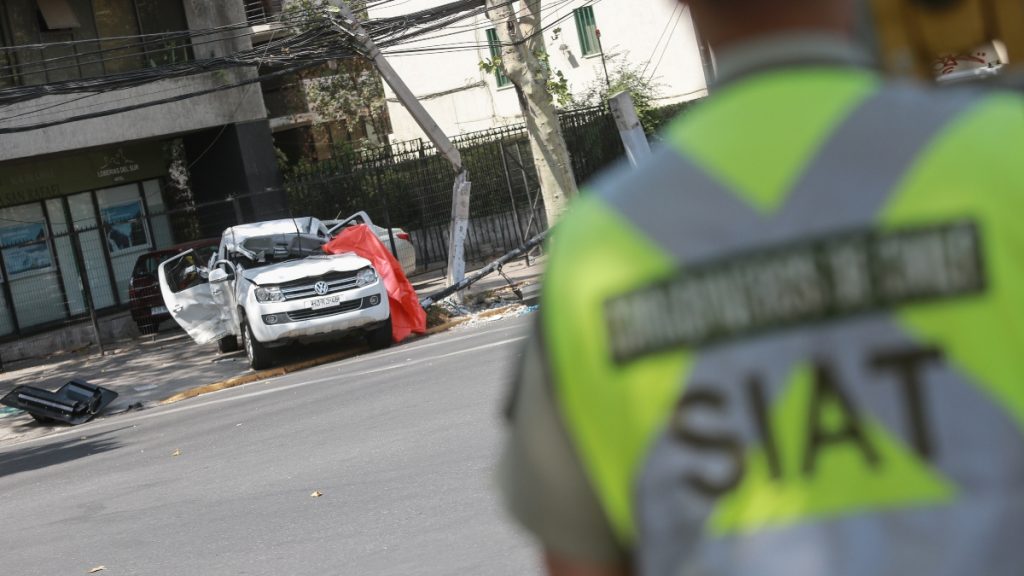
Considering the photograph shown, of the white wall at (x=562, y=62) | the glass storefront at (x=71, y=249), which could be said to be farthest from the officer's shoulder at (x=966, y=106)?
the white wall at (x=562, y=62)

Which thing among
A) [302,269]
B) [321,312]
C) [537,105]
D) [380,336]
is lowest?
[380,336]

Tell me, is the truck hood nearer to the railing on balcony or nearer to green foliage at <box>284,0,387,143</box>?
green foliage at <box>284,0,387,143</box>

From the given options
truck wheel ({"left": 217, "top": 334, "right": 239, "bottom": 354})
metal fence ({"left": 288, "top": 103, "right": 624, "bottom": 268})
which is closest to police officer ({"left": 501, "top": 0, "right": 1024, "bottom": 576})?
truck wheel ({"left": 217, "top": 334, "right": 239, "bottom": 354})

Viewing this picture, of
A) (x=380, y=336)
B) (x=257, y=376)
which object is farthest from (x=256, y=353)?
(x=380, y=336)

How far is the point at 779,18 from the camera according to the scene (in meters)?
1.28

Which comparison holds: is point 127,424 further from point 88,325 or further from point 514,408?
point 514,408

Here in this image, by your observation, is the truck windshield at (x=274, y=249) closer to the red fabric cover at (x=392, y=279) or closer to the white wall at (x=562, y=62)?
the red fabric cover at (x=392, y=279)

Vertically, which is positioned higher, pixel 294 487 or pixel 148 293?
pixel 148 293

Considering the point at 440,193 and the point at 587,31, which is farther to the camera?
the point at 587,31

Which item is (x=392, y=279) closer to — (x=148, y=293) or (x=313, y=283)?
(x=313, y=283)

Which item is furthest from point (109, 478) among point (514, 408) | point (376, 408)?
point (514, 408)

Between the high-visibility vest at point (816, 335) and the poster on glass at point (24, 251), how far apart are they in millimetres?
25726

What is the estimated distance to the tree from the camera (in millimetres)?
20609

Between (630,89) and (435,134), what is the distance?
18783 millimetres
